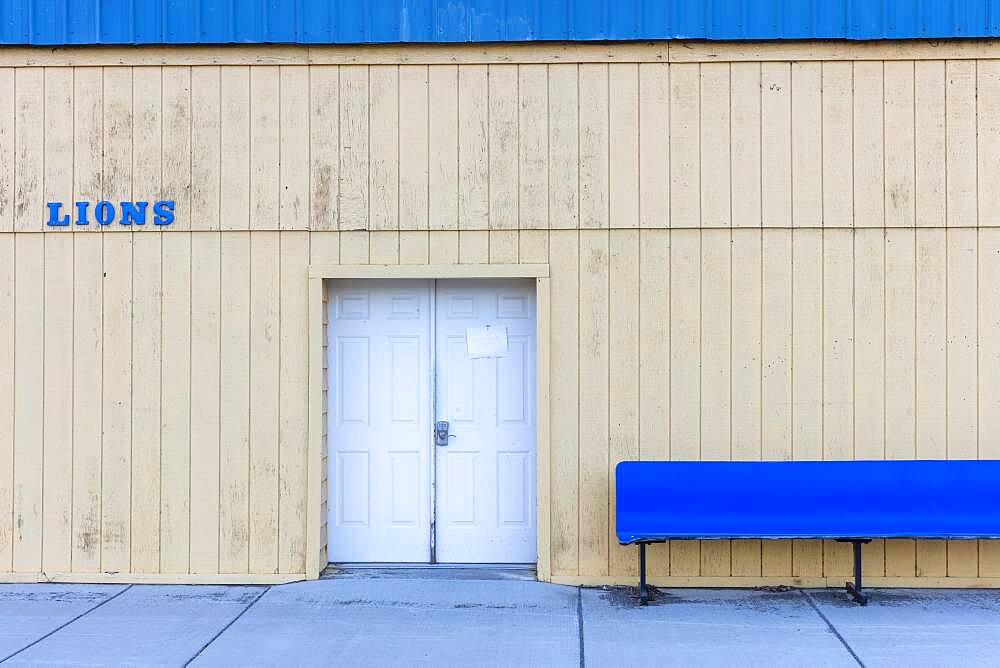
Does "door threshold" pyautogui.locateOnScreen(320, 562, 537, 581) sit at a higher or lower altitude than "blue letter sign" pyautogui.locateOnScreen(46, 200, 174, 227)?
lower

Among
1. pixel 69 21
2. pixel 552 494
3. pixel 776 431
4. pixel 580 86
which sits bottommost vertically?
pixel 552 494

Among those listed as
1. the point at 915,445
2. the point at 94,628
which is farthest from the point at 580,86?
the point at 94,628

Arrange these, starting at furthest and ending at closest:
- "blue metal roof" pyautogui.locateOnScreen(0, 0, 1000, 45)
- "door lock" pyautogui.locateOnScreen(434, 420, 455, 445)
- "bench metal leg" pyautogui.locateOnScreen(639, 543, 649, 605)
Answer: "door lock" pyautogui.locateOnScreen(434, 420, 455, 445)
"blue metal roof" pyautogui.locateOnScreen(0, 0, 1000, 45)
"bench metal leg" pyautogui.locateOnScreen(639, 543, 649, 605)

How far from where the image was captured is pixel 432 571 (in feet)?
22.8

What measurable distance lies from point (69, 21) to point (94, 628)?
13.5 ft

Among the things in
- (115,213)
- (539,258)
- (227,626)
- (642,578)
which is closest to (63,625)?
(227,626)

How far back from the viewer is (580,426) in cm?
672

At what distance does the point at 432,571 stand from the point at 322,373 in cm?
A: 161

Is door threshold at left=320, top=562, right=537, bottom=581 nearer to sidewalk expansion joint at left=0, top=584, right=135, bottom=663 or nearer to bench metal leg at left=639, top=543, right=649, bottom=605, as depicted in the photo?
bench metal leg at left=639, top=543, right=649, bottom=605

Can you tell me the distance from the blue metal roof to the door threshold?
12.1ft

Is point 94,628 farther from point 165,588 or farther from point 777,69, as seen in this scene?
point 777,69

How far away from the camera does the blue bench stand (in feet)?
20.7

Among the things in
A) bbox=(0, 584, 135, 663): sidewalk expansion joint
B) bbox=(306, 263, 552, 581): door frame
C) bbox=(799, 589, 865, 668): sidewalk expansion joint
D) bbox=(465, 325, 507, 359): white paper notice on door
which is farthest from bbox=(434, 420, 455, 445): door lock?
bbox=(799, 589, 865, 668): sidewalk expansion joint

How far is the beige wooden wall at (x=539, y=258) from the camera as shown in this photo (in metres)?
6.65
